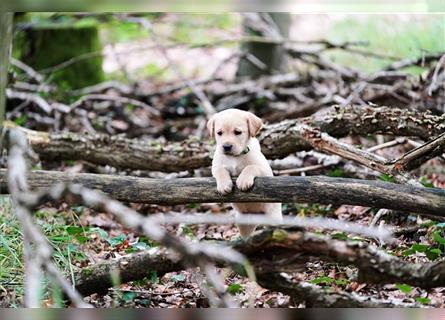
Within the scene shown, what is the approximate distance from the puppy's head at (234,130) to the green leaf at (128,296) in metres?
0.80

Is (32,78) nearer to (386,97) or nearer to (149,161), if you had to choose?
(149,161)

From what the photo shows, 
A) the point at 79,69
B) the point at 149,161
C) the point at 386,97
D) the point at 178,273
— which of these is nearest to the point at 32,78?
the point at 79,69

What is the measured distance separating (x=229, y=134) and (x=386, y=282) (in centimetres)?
109

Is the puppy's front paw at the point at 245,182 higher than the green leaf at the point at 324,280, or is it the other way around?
the puppy's front paw at the point at 245,182

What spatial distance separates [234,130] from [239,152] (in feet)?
0.35

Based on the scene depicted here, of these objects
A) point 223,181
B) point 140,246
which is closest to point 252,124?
point 223,181

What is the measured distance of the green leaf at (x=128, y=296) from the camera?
2.78 metres

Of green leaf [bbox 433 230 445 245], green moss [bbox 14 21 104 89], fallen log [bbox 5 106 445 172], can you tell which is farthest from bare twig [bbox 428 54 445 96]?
green moss [bbox 14 21 104 89]

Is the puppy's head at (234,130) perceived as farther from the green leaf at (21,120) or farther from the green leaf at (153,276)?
the green leaf at (21,120)

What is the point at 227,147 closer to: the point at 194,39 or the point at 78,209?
the point at 78,209

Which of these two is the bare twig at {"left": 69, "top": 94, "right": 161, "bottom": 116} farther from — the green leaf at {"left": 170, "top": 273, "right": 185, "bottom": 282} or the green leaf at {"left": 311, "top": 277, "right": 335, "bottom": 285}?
the green leaf at {"left": 311, "top": 277, "right": 335, "bottom": 285}

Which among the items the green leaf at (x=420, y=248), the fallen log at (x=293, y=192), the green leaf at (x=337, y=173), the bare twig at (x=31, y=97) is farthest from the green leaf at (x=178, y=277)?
the bare twig at (x=31, y=97)

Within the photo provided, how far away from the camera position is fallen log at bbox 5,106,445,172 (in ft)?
12.0

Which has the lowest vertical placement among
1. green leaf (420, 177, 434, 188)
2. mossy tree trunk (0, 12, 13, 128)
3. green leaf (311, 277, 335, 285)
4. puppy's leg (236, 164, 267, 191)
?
green leaf (311, 277, 335, 285)
